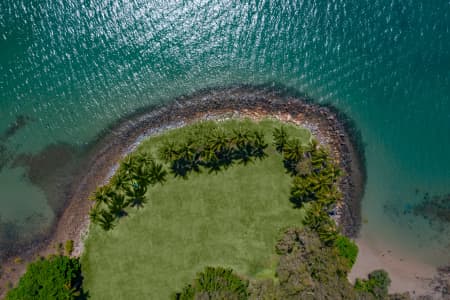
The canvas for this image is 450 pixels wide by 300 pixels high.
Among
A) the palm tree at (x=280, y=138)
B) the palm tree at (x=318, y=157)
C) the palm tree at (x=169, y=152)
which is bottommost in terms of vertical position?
the palm tree at (x=169, y=152)

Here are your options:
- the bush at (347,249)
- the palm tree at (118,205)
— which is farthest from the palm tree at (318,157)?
the palm tree at (118,205)

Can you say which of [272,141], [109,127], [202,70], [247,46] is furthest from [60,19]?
[272,141]

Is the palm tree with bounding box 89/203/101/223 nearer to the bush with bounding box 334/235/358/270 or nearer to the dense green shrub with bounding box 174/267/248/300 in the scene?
the dense green shrub with bounding box 174/267/248/300

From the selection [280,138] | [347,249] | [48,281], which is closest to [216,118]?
[280,138]

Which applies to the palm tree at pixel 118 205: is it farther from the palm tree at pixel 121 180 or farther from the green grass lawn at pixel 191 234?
the palm tree at pixel 121 180

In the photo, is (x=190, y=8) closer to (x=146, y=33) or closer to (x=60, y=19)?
(x=146, y=33)

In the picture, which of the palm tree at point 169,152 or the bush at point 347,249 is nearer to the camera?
the palm tree at point 169,152
